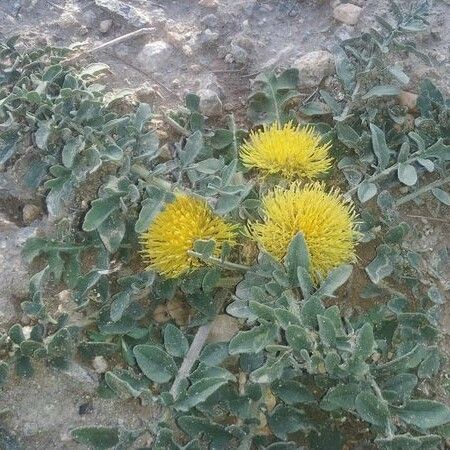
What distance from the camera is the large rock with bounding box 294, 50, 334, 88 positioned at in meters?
3.29

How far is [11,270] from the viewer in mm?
2820

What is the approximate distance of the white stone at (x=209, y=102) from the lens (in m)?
3.20

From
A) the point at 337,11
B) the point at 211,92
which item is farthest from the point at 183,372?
the point at 337,11

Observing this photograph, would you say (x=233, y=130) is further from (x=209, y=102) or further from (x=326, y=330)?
(x=326, y=330)

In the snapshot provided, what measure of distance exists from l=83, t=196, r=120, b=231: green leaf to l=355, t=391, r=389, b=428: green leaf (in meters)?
1.12

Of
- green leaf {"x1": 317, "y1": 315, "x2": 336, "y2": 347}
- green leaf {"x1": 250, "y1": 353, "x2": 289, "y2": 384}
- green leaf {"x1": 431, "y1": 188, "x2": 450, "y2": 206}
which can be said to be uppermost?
green leaf {"x1": 317, "y1": 315, "x2": 336, "y2": 347}

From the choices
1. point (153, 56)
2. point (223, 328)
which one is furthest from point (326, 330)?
point (153, 56)

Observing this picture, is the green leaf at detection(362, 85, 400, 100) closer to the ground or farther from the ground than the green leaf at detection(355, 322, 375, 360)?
farther from the ground

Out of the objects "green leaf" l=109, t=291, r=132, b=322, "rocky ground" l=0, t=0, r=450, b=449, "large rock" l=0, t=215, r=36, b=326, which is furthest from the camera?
"rocky ground" l=0, t=0, r=450, b=449

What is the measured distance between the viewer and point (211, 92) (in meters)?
3.21

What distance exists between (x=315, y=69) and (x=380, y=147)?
0.61 m

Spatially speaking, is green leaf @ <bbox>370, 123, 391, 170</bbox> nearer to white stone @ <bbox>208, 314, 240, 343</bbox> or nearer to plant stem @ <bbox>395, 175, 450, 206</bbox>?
plant stem @ <bbox>395, 175, 450, 206</bbox>

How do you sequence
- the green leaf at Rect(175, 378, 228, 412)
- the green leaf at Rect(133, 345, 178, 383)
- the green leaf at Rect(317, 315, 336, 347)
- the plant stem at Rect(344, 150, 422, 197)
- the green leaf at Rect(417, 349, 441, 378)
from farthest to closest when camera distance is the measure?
1. the plant stem at Rect(344, 150, 422, 197)
2. the green leaf at Rect(417, 349, 441, 378)
3. the green leaf at Rect(133, 345, 178, 383)
4. the green leaf at Rect(175, 378, 228, 412)
5. the green leaf at Rect(317, 315, 336, 347)

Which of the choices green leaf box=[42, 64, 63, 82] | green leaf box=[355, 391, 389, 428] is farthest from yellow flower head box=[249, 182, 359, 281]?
green leaf box=[42, 64, 63, 82]
